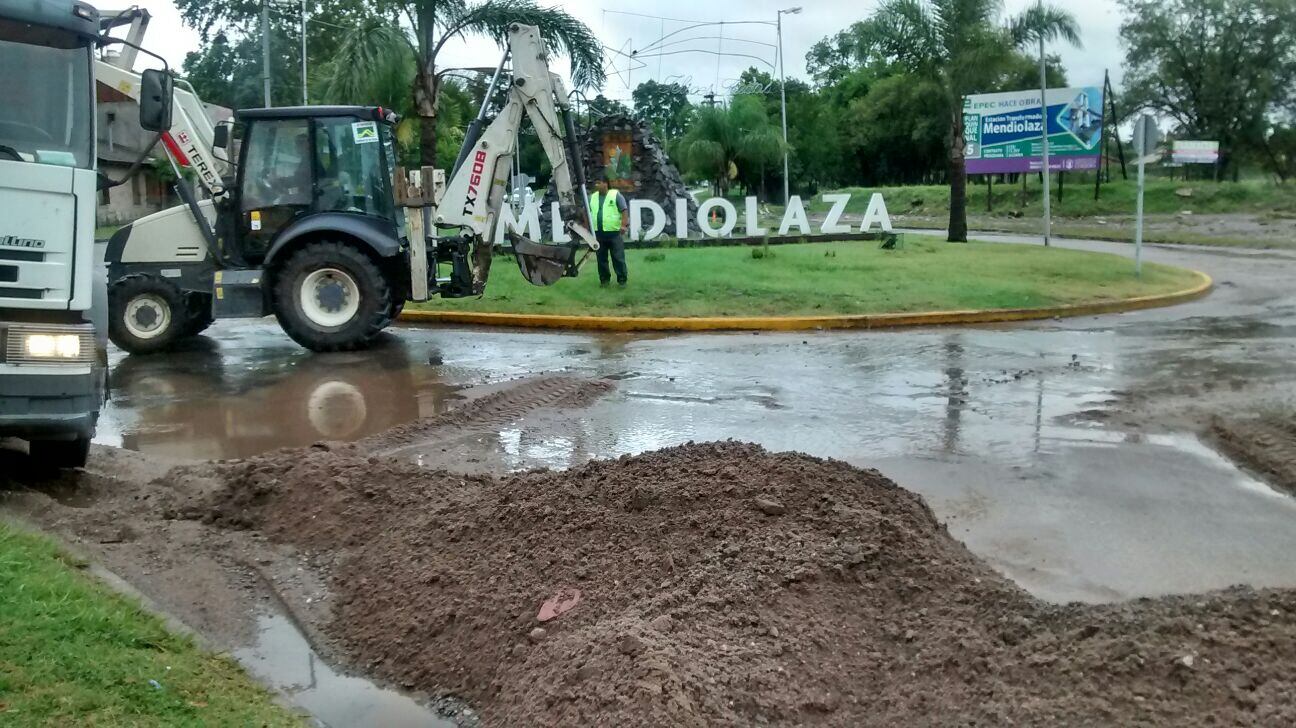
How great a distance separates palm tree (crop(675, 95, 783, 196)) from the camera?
4556cm

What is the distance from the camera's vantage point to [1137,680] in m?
3.92

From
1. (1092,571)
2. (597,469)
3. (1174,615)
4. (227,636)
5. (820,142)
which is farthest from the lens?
(820,142)

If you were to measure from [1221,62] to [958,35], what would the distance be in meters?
32.1

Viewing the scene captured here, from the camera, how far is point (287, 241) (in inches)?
520

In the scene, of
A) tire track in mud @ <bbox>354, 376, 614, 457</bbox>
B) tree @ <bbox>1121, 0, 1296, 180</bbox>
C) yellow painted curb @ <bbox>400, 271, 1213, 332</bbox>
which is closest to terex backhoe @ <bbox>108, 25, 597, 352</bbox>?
yellow painted curb @ <bbox>400, 271, 1213, 332</bbox>

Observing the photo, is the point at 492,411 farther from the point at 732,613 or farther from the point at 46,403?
the point at 732,613

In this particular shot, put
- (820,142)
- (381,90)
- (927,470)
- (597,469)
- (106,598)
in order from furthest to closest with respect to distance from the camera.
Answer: (820,142), (381,90), (927,470), (597,469), (106,598)

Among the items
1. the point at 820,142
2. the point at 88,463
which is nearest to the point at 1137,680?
Result: the point at 88,463

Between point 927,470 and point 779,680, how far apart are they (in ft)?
13.2

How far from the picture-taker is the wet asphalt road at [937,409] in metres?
6.44

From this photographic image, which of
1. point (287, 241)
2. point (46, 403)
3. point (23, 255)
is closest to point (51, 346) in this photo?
point (46, 403)

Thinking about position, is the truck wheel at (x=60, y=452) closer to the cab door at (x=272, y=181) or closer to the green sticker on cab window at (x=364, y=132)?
the cab door at (x=272, y=181)

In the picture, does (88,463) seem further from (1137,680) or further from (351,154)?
(1137,680)

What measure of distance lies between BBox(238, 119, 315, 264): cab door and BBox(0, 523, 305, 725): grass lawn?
8.81 m
